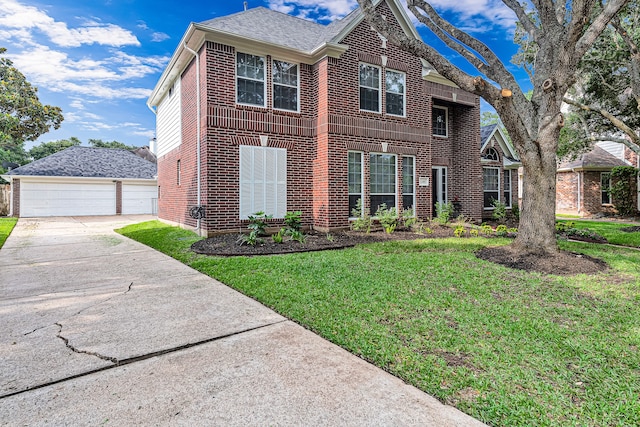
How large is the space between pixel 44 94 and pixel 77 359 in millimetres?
25648

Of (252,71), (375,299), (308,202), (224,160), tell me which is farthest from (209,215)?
(375,299)

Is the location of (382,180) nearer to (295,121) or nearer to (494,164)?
(295,121)

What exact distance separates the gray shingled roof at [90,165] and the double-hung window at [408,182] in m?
18.6

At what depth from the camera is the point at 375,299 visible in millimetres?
4055

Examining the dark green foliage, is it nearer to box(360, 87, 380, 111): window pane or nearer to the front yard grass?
the front yard grass

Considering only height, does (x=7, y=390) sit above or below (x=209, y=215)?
below

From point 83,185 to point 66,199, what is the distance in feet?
4.04

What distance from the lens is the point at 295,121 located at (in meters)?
9.91

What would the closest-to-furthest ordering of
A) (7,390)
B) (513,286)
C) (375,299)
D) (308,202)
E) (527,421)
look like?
1. (527,421)
2. (7,390)
3. (375,299)
4. (513,286)
5. (308,202)

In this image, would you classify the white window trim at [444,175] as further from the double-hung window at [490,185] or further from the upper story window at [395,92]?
the upper story window at [395,92]

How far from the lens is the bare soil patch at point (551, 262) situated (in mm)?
5400

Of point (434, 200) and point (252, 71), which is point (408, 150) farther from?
point (252, 71)

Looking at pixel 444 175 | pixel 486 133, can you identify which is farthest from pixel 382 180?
pixel 486 133

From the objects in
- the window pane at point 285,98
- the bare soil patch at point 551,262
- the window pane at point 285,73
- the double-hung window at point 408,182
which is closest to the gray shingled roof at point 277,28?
the window pane at point 285,73
